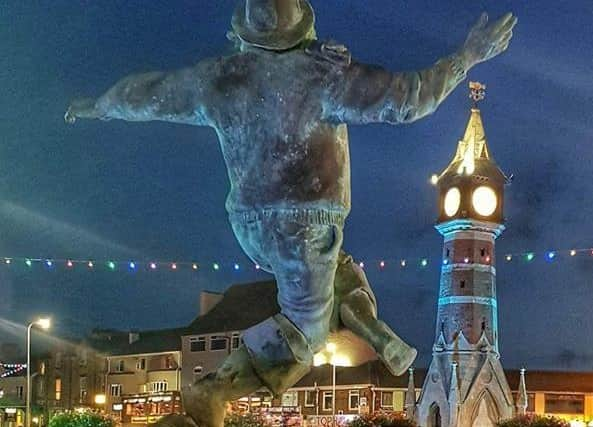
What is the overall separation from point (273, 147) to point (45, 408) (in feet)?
269

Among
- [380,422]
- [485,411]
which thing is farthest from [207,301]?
[380,422]

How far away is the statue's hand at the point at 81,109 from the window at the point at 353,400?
5442 centimetres

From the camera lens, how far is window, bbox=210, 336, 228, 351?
65750 mm

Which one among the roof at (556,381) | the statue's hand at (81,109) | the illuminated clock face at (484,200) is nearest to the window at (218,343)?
the illuminated clock face at (484,200)

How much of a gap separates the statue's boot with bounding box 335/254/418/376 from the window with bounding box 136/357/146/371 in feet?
227

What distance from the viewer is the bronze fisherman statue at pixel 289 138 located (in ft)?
15.6

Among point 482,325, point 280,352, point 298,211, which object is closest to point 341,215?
point 298,211

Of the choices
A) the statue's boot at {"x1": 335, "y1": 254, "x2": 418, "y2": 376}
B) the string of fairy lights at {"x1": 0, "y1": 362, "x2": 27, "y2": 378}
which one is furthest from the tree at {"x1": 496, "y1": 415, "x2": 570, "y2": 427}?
the string of fairy lights at {"x1": 0, "y1": 362, "x2": 27, "y2": 378}

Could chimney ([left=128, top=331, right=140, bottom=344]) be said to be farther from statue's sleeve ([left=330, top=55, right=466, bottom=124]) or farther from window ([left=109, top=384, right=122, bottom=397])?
statue's sleeve ([left=330, top=55, right=466, bottom=124])

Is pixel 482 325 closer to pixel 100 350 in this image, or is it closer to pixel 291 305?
pixel 100 350

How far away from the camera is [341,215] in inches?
191

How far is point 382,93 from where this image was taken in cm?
473

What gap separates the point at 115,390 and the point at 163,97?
73008 mm

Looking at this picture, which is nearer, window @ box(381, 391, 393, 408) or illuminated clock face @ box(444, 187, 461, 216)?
window @ box(381, 391, 393, 408)
